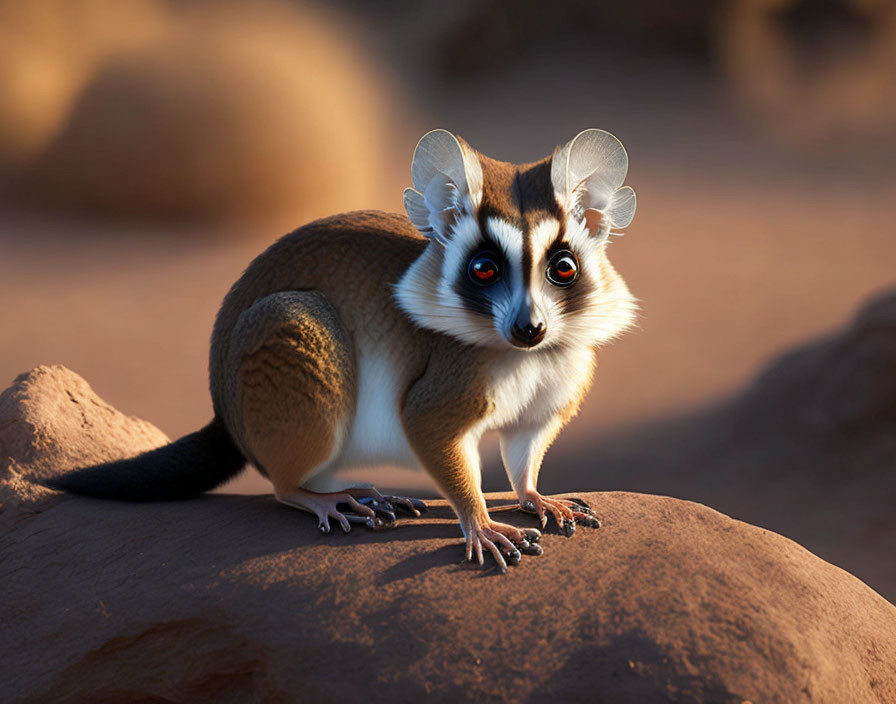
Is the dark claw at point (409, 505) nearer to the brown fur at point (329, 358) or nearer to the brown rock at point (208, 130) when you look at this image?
the brown fur at point (329, 358)

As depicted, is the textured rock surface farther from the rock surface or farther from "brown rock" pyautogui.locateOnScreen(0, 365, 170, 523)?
"brown rock" pyautogui.locateOnScreen(0, 365, 170, 523)

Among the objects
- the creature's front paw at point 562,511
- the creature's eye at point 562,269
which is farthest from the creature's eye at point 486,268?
the creature's front paw at point 562,511

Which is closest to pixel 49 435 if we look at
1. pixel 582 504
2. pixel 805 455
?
pixel 582 504

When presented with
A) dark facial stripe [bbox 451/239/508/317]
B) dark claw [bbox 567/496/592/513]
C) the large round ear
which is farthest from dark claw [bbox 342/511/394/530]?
the large round ear

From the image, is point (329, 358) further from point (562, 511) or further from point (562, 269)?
point (562, 511)

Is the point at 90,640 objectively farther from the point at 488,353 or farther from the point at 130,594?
the point at 488,353

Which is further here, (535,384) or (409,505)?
(409,505)
